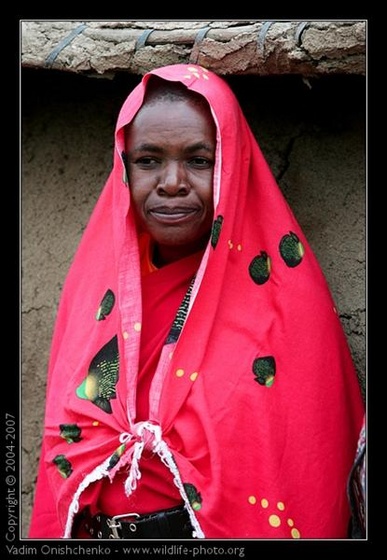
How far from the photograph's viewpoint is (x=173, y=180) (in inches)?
81.8

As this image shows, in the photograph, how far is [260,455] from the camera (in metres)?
2.02

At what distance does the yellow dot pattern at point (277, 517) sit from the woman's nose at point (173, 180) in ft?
2.15

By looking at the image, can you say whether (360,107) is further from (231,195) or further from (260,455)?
(260,455)

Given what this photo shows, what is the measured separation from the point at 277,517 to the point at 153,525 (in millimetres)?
257

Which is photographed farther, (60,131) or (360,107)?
(60,131)

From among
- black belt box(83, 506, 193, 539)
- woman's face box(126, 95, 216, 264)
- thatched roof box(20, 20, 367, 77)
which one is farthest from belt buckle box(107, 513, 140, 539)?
thatched roof box(20, 20, 367, 77)

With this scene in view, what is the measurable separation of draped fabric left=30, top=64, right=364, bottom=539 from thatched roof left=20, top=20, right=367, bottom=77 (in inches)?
4.3

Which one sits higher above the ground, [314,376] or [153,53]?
[153,53]

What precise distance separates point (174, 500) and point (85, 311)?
0.52 meters

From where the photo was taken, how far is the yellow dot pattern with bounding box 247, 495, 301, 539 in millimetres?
1994

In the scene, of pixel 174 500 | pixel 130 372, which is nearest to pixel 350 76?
pixel 130 372

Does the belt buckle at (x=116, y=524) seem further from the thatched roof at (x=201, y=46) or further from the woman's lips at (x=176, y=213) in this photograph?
the thatched roof at (x=201, y=46)

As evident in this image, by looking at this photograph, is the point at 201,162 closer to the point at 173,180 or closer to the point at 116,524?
the point at 173,180

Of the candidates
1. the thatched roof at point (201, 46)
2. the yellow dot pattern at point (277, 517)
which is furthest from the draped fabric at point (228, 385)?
the thatched roof at point (201, 46)
